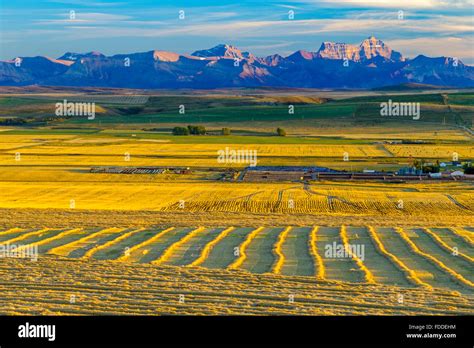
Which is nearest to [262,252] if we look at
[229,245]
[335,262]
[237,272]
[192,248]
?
[229,245]

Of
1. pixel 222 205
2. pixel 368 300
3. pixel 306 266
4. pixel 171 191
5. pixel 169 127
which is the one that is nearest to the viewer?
pixel 368 300

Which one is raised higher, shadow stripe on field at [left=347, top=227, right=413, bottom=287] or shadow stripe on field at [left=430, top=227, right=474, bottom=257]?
shadow stripe on field at [left=347, top=227, right=413, bottom=287]

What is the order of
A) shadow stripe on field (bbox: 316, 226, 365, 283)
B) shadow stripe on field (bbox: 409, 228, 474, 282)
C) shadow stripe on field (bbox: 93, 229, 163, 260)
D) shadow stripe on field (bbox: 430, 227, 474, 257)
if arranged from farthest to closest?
shadow stripe on field (bbox: 430, 227, 474, 257), shadow stripe on field (bbox: 93, 229, 163, 260), shadow stripe on field (bbox: 409, 228, 474, 282), shadow stripe on field (bbox: 316, 226, 365, 283)

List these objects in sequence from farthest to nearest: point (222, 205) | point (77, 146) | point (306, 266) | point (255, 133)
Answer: point (255, 133) < point (77, 146) < point (222, 205) < point (306, 266)

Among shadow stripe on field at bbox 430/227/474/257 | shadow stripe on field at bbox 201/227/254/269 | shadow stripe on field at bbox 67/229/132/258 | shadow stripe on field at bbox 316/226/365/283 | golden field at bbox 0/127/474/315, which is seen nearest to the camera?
golden field at bbox 0/127/474/315

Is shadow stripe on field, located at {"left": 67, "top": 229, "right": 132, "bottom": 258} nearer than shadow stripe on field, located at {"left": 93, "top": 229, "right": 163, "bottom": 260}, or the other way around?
shadow stripe on field, located at {"left": 93, "top": 229, "right": 163, "bottom": 260}

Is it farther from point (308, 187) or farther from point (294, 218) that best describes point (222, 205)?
point (308, 187)

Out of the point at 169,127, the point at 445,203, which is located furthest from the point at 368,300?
the point at 169,127

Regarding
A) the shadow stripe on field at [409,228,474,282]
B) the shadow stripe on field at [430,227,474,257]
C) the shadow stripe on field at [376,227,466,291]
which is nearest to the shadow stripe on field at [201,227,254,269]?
the shadow stripe on field at [376,227,466,291]

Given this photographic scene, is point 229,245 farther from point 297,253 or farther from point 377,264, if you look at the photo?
point 377,264

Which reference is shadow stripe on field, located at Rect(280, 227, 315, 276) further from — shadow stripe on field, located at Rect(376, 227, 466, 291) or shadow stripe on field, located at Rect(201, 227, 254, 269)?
shadow stripe on field, located at Rect(376, 227, 466, 291)

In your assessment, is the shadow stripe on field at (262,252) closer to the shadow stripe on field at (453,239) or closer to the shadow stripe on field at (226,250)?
the shadow stripe on field at (226,250)
